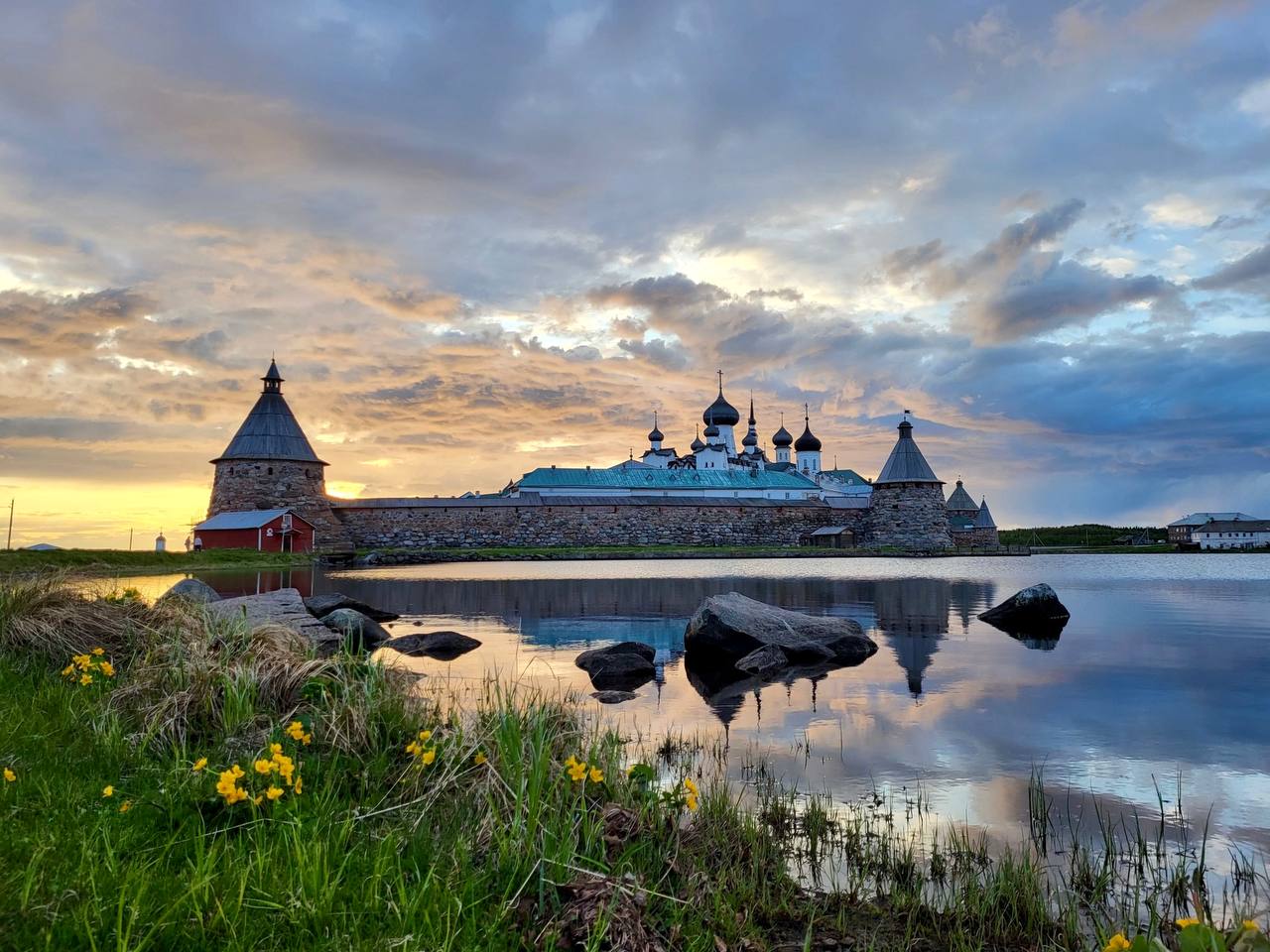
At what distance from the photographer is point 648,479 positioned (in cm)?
7262

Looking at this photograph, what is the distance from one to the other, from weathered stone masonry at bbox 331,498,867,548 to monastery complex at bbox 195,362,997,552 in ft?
0.25

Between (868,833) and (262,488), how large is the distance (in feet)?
165

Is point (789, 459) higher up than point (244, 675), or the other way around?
point (789, 459)

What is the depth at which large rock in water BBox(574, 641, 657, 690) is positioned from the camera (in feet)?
32.2

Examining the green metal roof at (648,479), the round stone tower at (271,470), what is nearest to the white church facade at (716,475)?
the green metal roof at (648,479)

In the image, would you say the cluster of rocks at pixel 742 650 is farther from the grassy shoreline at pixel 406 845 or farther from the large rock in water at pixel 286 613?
the grassy shoreline at pixel 406 845

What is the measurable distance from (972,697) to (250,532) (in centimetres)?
4153

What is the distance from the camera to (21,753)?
394cm

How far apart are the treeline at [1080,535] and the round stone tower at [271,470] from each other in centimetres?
6439

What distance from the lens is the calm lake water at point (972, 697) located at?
5.94 metres

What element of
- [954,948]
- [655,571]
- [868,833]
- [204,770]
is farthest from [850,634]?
[655,571]

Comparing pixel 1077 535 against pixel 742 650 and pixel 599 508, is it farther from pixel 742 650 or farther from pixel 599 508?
pixel 742 650

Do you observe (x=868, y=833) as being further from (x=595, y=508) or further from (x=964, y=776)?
(x=595, y=508)

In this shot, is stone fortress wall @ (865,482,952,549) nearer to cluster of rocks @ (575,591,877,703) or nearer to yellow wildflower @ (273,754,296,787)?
cluster of rocks @ (575,591,877,703)
